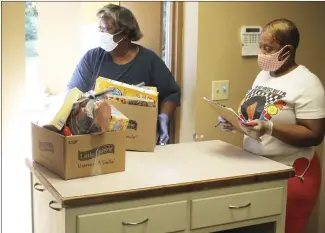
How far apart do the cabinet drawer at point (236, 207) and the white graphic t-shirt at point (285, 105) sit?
25 centimetres

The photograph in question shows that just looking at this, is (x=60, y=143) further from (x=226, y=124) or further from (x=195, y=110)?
(x=195, y=110)

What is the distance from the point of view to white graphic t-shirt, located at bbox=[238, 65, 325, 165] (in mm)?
2064

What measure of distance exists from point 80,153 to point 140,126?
46 cm

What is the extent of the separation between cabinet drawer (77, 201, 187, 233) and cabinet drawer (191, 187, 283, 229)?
0.07 meters

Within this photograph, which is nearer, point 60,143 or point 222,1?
point 60,143

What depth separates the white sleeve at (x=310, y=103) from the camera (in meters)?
2.05

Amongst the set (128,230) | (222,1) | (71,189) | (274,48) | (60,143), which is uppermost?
(222,1)

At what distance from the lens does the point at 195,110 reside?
2797 millimetres

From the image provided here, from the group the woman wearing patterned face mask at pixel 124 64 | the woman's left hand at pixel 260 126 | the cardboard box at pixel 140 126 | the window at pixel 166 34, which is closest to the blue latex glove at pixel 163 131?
the woman wearing patterned face mask at pixel 124 64

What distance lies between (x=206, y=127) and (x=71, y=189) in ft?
4.46

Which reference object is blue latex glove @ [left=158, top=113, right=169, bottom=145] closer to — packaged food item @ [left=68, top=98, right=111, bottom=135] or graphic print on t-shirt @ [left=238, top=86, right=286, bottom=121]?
graphic print on t-shirt @ [left=238, top=86, right=286, bottom=121]

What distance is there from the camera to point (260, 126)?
6.49 ft

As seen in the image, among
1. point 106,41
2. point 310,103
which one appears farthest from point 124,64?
point 310,103

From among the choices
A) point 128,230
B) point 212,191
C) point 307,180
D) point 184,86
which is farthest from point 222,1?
point 128,230
